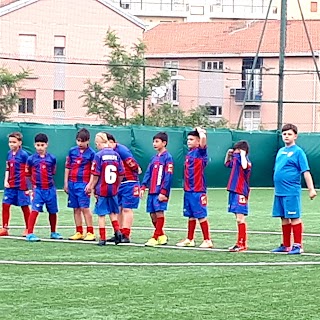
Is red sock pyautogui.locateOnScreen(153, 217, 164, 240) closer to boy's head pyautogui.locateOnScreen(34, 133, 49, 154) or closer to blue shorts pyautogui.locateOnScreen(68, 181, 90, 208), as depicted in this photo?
blue shorts pyautogui.locateOnScreen(68, 181, 90, 208)

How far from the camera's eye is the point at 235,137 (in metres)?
27.0

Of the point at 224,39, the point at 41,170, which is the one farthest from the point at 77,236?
the point at 224,39

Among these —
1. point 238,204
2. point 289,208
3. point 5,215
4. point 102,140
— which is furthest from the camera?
point 5,215

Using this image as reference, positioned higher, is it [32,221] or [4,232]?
[32,221]

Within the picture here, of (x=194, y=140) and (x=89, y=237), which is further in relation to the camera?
(x=89, y=237)

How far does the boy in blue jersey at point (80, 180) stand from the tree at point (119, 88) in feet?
53.5

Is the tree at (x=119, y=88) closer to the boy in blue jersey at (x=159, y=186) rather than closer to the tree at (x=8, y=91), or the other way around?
the tree at (x=8, y=91)

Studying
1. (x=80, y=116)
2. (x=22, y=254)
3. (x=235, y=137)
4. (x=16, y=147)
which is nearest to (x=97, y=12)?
(x=80, y=116)

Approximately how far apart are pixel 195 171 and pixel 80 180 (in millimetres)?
1809

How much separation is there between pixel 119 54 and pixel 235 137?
905 centimetres

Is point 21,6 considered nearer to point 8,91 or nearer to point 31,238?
point 8,91

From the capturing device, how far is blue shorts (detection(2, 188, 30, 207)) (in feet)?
46.4

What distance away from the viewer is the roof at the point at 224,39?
4739 cm

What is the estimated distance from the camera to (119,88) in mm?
31734
